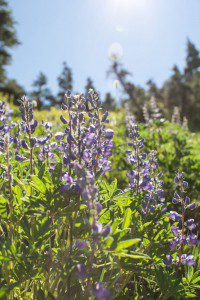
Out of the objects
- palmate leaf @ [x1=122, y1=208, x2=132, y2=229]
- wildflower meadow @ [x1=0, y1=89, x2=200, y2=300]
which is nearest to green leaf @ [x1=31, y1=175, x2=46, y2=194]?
wildflower meadow @ [x1=0, y1=89, x2=200, y2=300]

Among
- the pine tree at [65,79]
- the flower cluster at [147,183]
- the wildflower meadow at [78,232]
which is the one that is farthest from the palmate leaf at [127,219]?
the pine tree at [65,79]

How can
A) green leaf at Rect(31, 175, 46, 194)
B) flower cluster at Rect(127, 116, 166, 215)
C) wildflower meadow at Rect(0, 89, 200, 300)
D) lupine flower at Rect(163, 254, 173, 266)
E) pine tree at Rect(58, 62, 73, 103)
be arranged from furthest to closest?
pine tree at Rect(58, 62, 73, 103) → flower cluster at Rect(127, 116, 166, 215) → lupine flower at Rect(163, 254, 173, 266) → green leaf at Rect(31, 175, 46, 194) → wildflower meadow at Rect(0, 89, 200, 300)

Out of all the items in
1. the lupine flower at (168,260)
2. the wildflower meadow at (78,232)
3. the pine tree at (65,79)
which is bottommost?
the lupine flower at (168,260)

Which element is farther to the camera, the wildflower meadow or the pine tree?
the pine tree

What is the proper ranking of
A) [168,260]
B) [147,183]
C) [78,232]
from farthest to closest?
[147,183] → [168,260] → [78,232]

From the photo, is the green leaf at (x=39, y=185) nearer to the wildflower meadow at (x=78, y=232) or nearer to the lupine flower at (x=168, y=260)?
the wildflower meadow at (x=78, y=232)

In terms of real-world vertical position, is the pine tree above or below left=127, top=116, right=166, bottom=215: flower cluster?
above

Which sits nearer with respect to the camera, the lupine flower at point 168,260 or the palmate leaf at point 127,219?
the palmate leaf at point 127,219

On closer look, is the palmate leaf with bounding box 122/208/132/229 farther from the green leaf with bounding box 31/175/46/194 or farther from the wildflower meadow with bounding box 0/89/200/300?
the green leaf with bounding box 31/175/46/194

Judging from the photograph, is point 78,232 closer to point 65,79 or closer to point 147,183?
point 147,183

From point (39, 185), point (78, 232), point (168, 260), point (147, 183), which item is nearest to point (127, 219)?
point (78, 232)

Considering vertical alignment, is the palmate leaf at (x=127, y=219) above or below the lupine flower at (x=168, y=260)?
above

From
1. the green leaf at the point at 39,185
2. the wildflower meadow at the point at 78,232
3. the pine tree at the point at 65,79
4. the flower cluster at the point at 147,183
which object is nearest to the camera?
the wildflower meadow at the point at 78,232

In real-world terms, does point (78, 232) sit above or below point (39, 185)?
below
